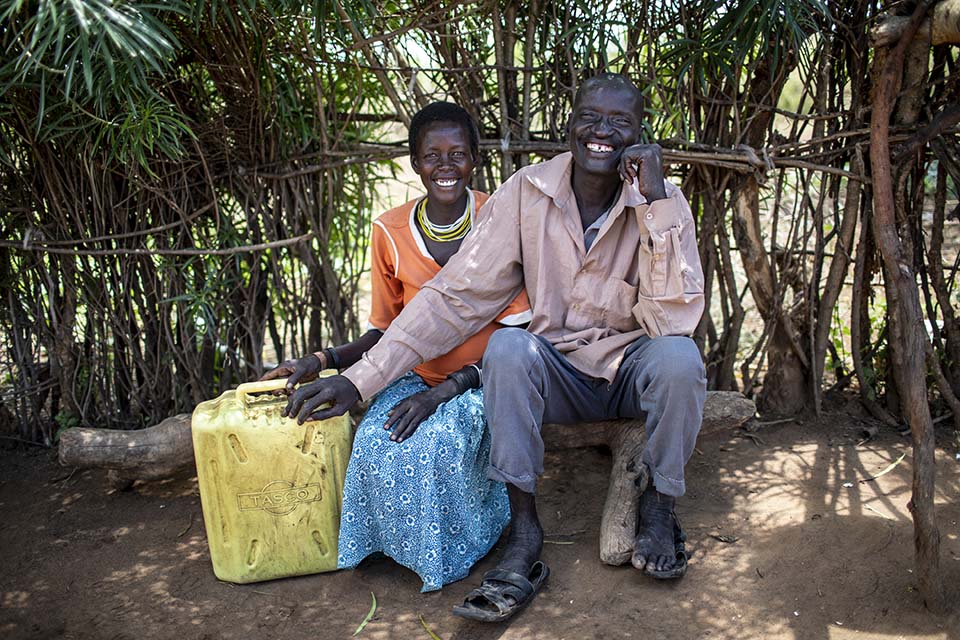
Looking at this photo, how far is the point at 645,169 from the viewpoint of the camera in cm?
251

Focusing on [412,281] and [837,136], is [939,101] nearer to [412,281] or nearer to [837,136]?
[837,136]

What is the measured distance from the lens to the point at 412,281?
2873 millimetres

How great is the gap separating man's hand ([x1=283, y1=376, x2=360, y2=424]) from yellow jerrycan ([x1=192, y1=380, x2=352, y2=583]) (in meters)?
0.06

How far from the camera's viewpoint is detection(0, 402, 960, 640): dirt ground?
2.35 metres

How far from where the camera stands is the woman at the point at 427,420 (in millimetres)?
2498

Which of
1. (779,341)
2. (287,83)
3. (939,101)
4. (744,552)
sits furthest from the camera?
(779,341)

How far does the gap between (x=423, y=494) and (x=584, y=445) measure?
0.73m

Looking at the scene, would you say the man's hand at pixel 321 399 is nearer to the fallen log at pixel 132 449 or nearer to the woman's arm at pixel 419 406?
the woman's arm at pixel 419 406

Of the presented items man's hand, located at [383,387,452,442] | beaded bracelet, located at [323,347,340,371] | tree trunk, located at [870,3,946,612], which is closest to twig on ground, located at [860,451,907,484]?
tree trunk, located at [870,3,946,612]

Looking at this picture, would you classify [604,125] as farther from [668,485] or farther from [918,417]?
[918,417]

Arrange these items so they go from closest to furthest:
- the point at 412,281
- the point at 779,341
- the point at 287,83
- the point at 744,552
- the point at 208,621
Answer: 1. the point at 208,621
2. the point at 744,552
3. the point at 412,281
4. the point at 287,83
5. the point at 779,341

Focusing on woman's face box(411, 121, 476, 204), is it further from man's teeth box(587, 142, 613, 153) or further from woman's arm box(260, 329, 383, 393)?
woman's arm box(260, 329, 383, 393)

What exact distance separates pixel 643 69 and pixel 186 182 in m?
1.82

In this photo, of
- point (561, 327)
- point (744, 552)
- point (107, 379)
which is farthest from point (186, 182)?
point (744, 552)
